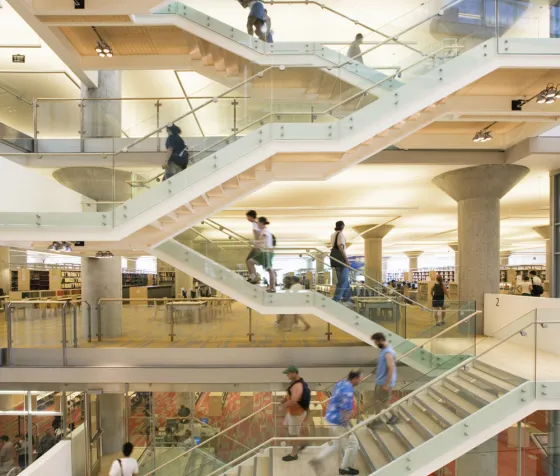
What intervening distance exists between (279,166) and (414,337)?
369 cm

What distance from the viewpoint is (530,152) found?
941cm

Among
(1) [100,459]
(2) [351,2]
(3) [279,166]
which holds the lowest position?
(1) [100,459]

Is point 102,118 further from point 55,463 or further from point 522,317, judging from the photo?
point 522,317

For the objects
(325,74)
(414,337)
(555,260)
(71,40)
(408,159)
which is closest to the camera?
(325,74)

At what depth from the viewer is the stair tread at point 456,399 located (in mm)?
6023

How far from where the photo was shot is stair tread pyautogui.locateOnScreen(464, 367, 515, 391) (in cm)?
600

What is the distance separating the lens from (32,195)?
7.36 m

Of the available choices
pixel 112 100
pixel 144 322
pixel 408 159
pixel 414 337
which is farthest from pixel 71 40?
pixel 414 337

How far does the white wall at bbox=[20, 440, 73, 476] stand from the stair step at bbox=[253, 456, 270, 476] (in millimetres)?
3702

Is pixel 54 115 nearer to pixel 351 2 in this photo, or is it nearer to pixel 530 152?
pixel 351 2

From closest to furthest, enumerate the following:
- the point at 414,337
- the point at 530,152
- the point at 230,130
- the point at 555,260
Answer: the point at 230,130 < the point at 414,337 < the point at 530,152 < the point at 555,260

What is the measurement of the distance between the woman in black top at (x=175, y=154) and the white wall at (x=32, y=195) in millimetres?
1417

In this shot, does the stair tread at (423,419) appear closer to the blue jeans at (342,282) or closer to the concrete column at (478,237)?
the blue jeans at (342,282)

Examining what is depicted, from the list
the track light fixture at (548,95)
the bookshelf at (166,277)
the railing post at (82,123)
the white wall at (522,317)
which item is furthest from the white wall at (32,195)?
the bookshelf at (166,277)
